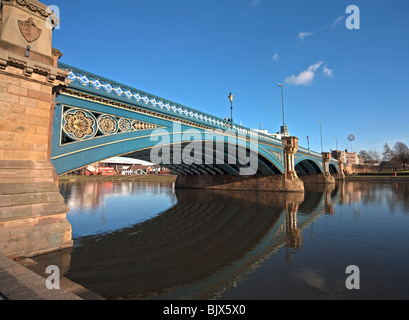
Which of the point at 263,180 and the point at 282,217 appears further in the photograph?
the point at 263,180

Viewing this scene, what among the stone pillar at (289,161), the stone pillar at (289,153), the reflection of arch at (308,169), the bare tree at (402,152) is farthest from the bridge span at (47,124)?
the bare tree at (402,152)

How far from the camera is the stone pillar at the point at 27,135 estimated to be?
5691mm

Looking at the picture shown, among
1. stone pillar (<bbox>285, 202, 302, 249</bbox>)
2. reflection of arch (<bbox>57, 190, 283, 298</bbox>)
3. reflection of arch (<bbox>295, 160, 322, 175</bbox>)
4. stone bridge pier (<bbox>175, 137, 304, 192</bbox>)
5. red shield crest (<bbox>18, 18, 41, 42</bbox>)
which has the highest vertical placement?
red shield crest (<bbox>18, 18, 41, 42</bbox>)

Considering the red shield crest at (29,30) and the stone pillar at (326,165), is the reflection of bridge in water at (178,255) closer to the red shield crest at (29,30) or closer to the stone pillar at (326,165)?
the red shield crest at (29,30)

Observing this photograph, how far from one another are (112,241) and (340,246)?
829 cm

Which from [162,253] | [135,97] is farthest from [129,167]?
[162,253]

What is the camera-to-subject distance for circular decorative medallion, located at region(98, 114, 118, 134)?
1021 cm

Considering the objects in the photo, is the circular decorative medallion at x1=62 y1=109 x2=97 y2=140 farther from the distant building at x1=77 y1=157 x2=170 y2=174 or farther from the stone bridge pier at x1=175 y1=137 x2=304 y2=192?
the distant building at x1=77 y1=157 x2=170 y2=174

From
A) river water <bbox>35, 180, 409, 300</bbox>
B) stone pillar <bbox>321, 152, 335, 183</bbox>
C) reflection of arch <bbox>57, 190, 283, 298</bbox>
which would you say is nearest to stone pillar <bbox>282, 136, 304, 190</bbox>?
river water <bbox>35, 180, 409, 300</bbox>

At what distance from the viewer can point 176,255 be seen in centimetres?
709

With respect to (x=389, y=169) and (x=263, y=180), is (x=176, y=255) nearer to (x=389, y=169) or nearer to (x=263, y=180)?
(x=263, y=180)

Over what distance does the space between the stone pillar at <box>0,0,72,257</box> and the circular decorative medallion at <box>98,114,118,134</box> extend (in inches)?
120
